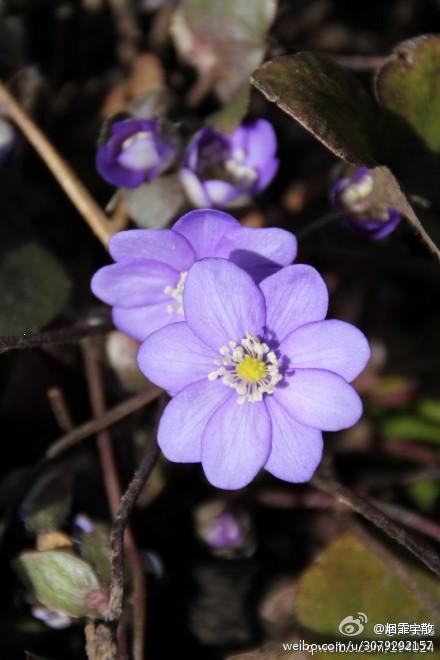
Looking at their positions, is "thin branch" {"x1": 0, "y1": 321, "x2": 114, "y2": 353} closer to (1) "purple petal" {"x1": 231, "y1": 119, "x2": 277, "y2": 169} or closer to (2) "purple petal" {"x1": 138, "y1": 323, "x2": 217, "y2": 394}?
(2) "purple petal" {"x1": 138, "y1": 323, "x2": 217, "y2": 394}

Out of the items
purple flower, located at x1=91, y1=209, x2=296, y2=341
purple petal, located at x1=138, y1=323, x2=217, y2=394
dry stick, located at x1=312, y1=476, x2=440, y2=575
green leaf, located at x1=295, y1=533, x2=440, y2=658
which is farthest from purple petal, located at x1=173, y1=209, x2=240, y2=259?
green leaf, located at x1=295, y1=533, x2=440, y2=658

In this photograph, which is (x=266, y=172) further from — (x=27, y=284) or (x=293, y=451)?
(x=293, y=451)

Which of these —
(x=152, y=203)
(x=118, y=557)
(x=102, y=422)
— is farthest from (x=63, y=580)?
(x=152, y=203)

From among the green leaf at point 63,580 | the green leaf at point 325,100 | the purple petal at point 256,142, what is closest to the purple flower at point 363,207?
the green leaf at point 325,100

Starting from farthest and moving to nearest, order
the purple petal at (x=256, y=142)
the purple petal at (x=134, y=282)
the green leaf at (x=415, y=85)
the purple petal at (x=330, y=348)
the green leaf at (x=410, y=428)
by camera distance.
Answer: the green leaf at (x=410, y=428), the purple petal at (x=256, y=142), the green leaf at (x=415, y=85), the purple petal at (x=134, y=282), the purple petal at (x=330, y=348)

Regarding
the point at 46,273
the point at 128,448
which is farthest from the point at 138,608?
the point at 46,273

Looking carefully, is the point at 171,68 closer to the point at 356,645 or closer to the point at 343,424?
the point at 343,424

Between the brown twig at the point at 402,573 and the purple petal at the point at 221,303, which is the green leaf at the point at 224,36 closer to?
the purple petal at the point at 221,303
